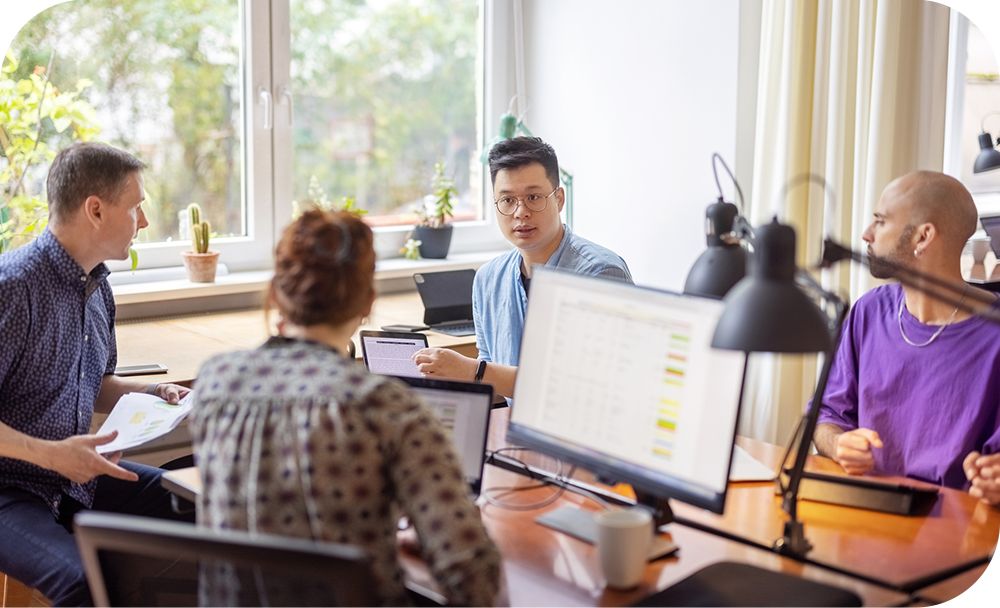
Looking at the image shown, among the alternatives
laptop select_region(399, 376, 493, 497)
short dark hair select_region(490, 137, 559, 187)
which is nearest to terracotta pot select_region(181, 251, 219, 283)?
short dark hair select_region(490, 137, 559, 187)

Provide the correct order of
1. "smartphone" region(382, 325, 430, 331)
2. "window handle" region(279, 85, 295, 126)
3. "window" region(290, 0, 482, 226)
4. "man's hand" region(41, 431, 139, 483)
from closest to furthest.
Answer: "man's hand" region(41, 431, 139, 483) < "smartphone" region(382, 325, 430, 331) < "window handle" region(279, 85, 295, 126) < "window" region(290, 0, 482, 226)

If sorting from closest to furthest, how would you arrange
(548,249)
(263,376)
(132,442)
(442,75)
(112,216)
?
(263,376)
(132,442)
(112,216)
(548,249)
(442,75)

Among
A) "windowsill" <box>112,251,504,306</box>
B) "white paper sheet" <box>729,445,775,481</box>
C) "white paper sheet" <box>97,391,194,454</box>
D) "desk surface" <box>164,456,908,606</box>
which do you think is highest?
"windowsill" <box>112,251,504,306</box>

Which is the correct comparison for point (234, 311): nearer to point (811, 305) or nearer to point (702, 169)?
point (702, 169)

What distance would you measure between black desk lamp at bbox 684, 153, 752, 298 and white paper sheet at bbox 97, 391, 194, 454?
1.09m

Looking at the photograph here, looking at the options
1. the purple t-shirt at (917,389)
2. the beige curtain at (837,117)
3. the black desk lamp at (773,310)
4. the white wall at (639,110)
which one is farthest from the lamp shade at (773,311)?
the white wall at (639,110)

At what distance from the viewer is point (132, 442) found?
2285 millimetres

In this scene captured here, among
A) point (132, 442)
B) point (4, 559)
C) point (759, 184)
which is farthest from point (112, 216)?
point (759, 184)

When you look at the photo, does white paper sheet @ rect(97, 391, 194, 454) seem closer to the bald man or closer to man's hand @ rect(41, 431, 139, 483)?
man's hand @ rect(41, 431, 139, 483)

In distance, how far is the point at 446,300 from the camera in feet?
11.3

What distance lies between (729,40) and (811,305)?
2.33 meters

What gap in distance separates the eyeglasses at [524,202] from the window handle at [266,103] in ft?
4.26

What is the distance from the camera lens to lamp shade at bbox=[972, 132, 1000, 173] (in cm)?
304

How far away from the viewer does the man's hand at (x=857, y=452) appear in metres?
2.15
